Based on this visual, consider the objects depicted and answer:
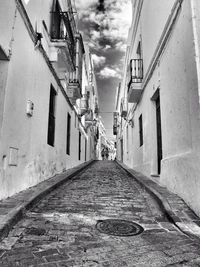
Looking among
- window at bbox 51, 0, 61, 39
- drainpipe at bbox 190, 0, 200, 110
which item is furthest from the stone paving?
window at bbox 51, 0, 61, 39

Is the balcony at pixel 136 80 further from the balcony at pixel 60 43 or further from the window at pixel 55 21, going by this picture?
the window at pixel 55 21

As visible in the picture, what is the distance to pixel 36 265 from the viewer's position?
198cm

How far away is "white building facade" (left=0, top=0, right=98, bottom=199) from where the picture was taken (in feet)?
13.4

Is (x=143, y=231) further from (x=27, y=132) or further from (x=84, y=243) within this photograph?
(x=27, y=132)

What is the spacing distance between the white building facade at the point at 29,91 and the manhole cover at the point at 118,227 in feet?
6.73

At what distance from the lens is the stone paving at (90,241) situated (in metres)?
2.06

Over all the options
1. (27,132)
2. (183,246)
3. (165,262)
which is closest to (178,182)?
(183,246)

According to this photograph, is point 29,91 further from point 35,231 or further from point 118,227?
point 118,227

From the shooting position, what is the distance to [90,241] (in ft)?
8.30

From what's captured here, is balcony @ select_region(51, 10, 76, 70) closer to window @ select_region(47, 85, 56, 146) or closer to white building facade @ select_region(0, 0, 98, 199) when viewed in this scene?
white building facade @ select_region(0, 0, 98, 199)

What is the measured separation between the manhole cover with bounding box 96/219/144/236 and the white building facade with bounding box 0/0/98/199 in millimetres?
2050

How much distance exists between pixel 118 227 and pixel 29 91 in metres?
3.92

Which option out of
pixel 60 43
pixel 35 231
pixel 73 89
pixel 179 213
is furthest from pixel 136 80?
pixel 35 231

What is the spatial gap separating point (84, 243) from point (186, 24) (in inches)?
163
